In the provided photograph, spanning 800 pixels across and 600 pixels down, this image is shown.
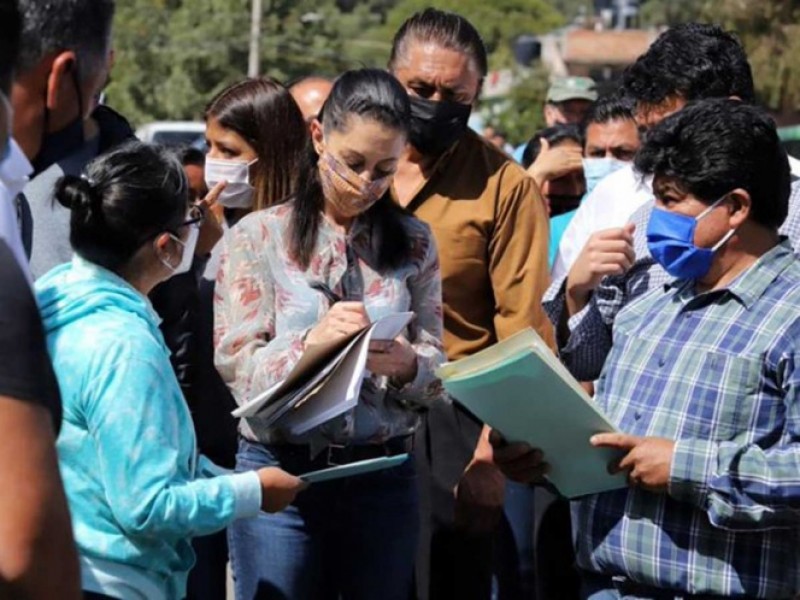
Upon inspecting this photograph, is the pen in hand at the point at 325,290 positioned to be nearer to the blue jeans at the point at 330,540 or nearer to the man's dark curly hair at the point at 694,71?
the blue jeans at the point at 330,540

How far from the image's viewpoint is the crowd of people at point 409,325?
359cm

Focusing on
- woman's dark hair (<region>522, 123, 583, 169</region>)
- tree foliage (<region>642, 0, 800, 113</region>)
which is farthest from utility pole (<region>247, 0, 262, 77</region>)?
woman's dark hair (<region>522, 123, 583, 169</region>)

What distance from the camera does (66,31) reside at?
308 centimetres

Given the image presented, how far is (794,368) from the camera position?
3691 mm

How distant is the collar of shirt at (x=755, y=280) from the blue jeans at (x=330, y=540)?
40.0 inches

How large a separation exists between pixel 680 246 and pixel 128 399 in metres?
1.32

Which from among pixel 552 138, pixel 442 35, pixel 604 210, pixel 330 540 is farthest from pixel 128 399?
pixel 552 138

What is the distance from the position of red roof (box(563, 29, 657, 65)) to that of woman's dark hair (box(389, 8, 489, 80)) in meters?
55.6

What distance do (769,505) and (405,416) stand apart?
1122 millimetres

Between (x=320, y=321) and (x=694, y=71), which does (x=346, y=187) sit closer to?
(x=320, y=321)

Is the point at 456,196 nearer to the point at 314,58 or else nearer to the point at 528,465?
the point at 528,465

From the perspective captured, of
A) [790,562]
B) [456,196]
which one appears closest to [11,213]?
[790,562]

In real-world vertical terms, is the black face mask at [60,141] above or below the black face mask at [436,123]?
above

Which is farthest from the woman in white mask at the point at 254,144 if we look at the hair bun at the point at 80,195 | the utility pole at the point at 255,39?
the utility pole at the point at 255,39
